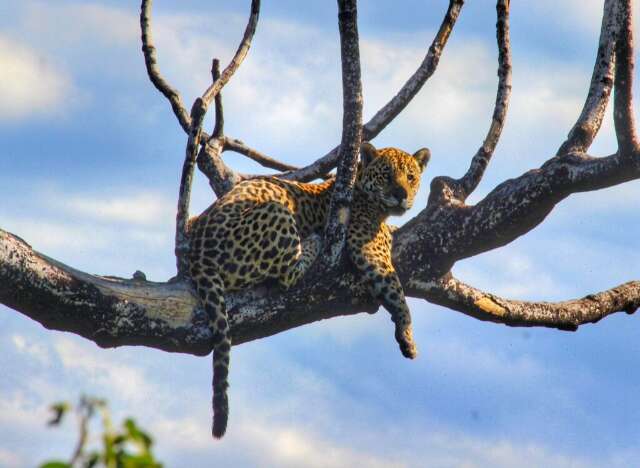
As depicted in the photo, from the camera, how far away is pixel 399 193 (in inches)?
339

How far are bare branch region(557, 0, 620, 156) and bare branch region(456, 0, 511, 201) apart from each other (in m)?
0.77

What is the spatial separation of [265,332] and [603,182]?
10.8 ft

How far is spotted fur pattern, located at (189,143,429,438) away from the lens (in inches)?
286

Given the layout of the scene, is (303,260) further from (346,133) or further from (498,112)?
(498,112)

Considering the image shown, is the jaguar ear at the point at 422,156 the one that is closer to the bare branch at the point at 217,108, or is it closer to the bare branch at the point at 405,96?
the bare branch at the point at 405,96

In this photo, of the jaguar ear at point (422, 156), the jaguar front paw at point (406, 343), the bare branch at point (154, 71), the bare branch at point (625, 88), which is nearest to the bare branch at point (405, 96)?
the jaguar ear at point (422, 156)

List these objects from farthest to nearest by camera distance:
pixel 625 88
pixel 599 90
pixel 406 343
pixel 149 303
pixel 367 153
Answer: pixel 599 90, pixel 367 153, pixel 625 88, pixel 406 343, pixel 149 303

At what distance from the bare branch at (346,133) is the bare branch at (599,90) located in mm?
2233

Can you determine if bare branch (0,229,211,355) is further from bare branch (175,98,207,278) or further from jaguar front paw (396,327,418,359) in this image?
jaguar front paw (396,327,418,359)

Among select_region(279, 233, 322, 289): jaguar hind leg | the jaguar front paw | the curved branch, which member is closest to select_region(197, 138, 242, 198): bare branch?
select_region(279, 233, 322, 289): jaguar hind leg

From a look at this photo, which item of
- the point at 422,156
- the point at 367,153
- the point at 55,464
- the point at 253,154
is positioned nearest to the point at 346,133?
the point at 367,153

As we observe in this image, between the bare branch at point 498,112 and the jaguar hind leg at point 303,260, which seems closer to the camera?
the jaguar hind leg at point 303,260

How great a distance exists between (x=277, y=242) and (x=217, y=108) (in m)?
3.69

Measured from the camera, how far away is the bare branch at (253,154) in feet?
36.7
